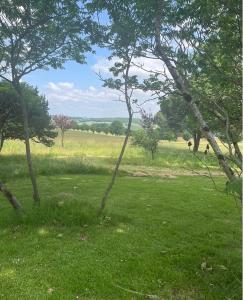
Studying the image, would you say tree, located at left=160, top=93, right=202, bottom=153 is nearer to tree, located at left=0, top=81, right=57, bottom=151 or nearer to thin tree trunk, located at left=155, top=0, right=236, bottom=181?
thin tree trunk, located at left=155, top=0, right=236, bottom=181

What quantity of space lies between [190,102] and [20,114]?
2162cm

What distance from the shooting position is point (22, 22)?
10555 mm

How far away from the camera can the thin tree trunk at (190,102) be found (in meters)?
6.48

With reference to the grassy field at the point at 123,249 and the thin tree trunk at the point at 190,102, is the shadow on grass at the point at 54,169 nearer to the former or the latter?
the grassy field at the point at 123,249

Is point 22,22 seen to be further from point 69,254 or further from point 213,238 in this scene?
point 213,238

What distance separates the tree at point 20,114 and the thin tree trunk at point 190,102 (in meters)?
19.2

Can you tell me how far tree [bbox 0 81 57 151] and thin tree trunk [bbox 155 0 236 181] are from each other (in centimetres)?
1921

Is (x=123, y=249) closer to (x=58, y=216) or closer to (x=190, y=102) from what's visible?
(x=58, y=216)

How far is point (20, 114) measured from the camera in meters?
26.9

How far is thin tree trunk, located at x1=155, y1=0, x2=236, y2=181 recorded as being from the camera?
6484 mm

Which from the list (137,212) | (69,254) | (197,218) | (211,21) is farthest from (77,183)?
(211,21)

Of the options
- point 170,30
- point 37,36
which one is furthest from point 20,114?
point 170,30

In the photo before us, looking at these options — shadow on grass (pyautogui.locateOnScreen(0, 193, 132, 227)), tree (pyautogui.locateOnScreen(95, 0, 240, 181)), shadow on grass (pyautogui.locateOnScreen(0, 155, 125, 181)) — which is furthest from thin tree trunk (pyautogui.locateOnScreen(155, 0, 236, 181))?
shadow on grass (pyautogui.locateOnScreen(0, 155, 125, 181))

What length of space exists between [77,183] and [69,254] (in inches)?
410
